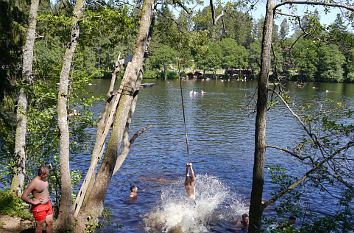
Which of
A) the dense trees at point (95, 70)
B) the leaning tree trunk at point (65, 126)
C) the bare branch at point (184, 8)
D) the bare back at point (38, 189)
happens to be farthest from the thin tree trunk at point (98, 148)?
the bare branch at point (184, 8)

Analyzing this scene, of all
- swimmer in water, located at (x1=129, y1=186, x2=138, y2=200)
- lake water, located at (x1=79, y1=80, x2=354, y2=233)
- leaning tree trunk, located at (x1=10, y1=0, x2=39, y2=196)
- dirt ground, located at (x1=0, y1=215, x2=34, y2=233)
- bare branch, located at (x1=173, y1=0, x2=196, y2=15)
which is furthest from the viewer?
swimmer in water, located at (x1=129, y1=186, x2=138, y2=200)

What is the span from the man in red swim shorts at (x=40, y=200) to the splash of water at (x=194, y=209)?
17.6ft

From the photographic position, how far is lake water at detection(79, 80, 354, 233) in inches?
538

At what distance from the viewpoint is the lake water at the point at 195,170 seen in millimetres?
13672

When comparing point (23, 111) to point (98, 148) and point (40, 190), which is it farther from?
point (40, 190)

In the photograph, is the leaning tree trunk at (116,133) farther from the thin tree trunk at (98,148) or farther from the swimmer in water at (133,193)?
the swimmer in water at (133,193)

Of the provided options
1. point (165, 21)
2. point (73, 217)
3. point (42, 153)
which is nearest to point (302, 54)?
point (165, 21)

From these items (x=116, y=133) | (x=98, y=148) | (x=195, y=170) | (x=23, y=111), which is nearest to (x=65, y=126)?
(x=98, y=148)

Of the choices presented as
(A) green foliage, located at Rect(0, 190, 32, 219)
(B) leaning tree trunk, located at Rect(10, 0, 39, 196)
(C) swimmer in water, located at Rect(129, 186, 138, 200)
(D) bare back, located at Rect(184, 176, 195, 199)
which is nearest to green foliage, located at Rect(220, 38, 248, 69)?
(C) swimmer in water, located at Rect(129, 186, 138, 200)

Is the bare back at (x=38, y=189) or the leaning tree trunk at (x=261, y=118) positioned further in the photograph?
the leaning tree trunk at (x=261, y=118)

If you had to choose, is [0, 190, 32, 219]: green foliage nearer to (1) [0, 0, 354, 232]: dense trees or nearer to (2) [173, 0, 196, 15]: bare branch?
(1) [0, 0, 354, 232]: dense trees

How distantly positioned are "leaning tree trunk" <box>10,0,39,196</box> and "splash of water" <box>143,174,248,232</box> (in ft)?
16.6

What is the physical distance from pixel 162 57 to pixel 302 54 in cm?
8877

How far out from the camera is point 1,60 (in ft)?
37.9
